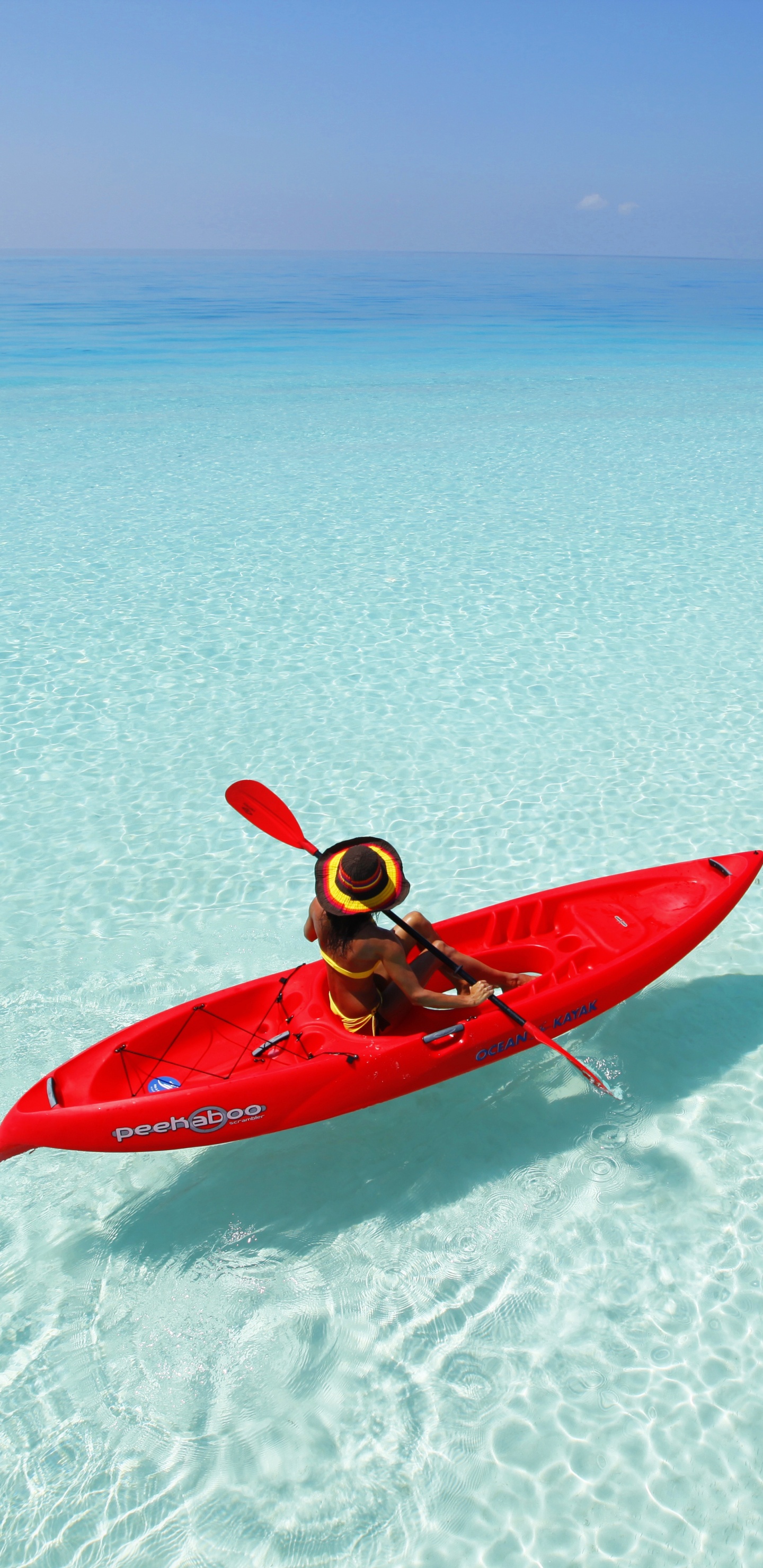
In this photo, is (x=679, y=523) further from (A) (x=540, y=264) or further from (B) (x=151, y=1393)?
(A) (x=540, y=264)

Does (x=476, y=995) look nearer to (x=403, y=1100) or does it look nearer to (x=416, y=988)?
(x=416, y=988)

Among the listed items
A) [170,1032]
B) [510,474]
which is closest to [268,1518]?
[170,1032]

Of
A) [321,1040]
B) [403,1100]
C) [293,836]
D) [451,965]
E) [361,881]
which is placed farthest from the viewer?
[293,836]

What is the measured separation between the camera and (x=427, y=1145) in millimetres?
3711

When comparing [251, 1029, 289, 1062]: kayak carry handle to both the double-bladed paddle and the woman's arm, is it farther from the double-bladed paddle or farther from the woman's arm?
the double-bladed paddle

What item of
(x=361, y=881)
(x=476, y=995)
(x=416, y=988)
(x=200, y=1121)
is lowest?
(x=200, y=1121)

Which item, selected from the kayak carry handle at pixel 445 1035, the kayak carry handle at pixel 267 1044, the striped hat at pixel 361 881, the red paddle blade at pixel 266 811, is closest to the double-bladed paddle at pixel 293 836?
the red paddle blade at pixel 266 811

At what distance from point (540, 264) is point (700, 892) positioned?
98.9 m

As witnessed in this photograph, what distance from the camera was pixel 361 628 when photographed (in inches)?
319

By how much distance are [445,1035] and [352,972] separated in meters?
0.41

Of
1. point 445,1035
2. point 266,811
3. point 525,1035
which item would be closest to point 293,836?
point 266,811

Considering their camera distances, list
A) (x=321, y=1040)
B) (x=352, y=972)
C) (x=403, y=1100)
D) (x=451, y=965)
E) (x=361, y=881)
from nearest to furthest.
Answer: (x=361, y=881) < (x=352, y=972) < (x=321, y=1040) < (x=451, y=965) < (x=403, y=1100)

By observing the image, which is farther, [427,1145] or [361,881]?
[427,1145]

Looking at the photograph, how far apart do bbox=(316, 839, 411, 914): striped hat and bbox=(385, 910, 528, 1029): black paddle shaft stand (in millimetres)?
280
